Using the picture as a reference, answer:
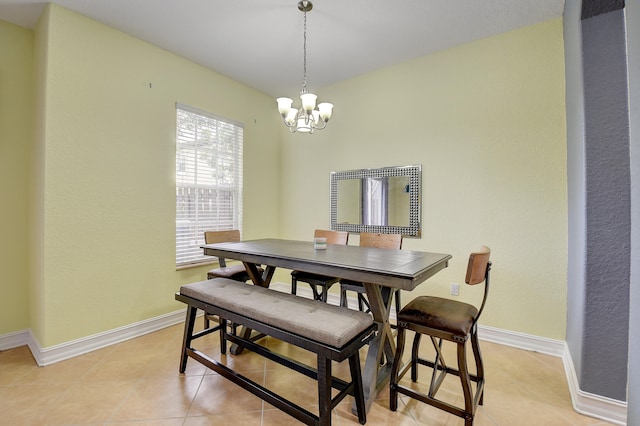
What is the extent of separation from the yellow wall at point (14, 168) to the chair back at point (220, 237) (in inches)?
61.5

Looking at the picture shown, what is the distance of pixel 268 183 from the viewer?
14.0 feet

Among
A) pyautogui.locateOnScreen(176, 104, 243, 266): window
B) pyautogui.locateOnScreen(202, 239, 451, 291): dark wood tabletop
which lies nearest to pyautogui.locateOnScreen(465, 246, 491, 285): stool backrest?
pyautogui.locateOnScreen(202, 239, 451, 291): dark wood tabletop

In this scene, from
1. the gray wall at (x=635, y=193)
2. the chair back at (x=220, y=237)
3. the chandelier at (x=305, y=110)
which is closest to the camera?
the gray wall at (x=635, y=193)

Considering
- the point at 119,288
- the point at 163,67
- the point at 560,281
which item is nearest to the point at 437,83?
the point at 560,281

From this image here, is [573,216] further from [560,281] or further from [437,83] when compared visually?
[437,83]

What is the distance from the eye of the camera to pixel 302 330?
1.52m

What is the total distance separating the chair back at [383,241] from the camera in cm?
262

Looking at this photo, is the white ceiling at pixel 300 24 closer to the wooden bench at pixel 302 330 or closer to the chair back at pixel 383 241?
the chair back at pixel 383 241

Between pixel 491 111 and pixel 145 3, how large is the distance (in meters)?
3.15

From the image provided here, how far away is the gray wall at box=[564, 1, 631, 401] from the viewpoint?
1.65 m

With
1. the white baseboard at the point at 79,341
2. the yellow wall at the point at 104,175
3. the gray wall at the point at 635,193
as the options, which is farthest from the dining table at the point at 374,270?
the white baseboard at the point at 79,341

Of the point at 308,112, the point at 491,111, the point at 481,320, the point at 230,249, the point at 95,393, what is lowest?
the point at 95,393

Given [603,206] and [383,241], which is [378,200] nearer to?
[383,241]

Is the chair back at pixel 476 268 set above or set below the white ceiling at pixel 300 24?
below
